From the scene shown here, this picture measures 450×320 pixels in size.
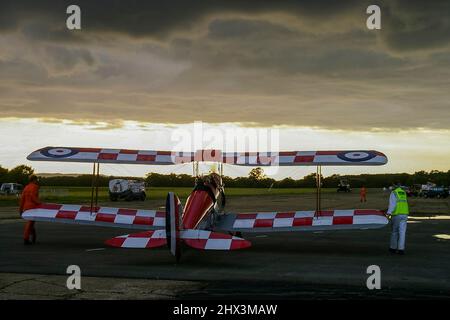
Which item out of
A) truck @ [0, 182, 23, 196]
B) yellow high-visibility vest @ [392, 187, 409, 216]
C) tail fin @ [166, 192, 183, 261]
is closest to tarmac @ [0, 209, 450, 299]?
tail fin @ [166, 192, 183, 261]

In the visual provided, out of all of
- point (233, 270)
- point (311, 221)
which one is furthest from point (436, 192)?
point (233, 270)

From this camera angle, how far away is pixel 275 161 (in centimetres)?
1329

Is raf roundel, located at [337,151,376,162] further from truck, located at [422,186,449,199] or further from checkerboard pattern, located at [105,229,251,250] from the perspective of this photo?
truck, located at [422,186,449,199]

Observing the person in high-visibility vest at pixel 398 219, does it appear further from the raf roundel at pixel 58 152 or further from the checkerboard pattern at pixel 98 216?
the raf roundel at pixel 58 152

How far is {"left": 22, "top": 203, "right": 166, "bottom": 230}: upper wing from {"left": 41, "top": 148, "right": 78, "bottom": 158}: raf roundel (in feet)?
4.12

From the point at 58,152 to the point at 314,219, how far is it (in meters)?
6.41

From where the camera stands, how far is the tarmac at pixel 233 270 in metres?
7.89

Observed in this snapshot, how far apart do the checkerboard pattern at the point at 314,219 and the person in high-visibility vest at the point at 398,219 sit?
87cm

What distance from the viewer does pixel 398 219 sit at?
13000 millimetres

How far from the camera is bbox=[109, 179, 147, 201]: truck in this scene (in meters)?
46.1

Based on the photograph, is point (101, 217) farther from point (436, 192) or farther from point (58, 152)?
point (436, 192)
